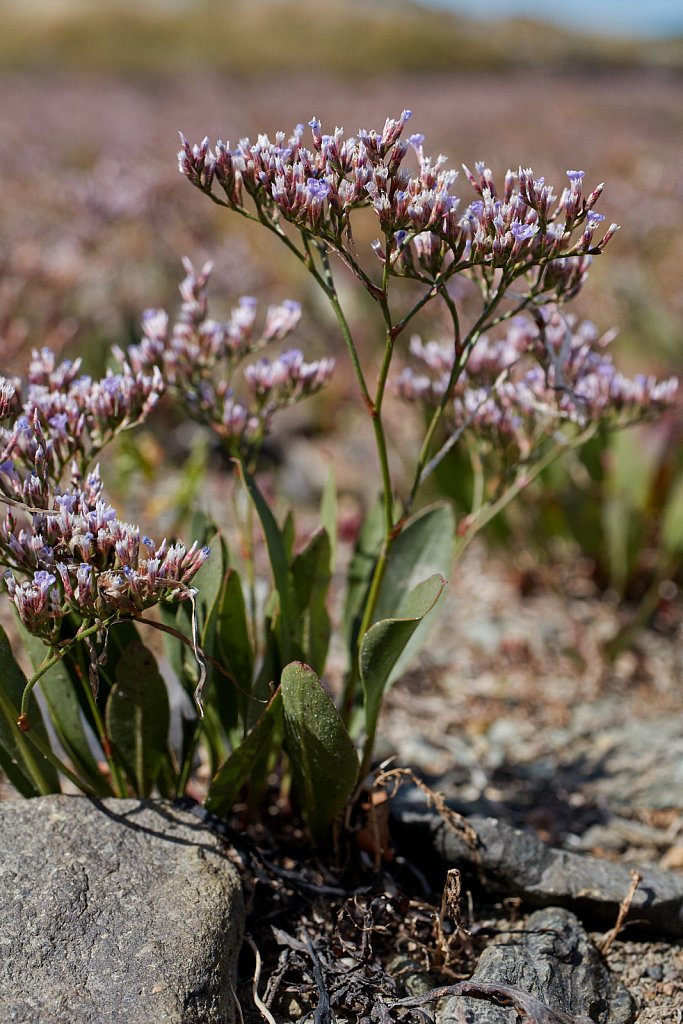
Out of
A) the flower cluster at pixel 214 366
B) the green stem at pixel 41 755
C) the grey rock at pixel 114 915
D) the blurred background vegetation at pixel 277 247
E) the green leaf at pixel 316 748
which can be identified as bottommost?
the grey rock at pixel 114 915

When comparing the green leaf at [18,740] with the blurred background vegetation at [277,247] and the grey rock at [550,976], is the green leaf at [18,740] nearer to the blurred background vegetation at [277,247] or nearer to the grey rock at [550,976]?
the grey rock at [550,976]

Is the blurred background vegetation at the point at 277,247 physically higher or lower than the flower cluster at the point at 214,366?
higher

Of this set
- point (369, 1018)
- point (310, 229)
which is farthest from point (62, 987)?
point (310, 229)

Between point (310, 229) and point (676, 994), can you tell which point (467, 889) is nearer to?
point (676, 994)

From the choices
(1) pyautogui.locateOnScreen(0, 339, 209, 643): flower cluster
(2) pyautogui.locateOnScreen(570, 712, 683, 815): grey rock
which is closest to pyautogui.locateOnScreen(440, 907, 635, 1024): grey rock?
(2) pyautogui.locateOnScreen(570, 712, 683, 815): grey rock

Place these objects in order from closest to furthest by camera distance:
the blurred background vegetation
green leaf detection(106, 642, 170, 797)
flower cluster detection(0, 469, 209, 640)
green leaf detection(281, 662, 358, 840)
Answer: flower cluster detection(0, 469, 209, 640)
green leaf detection(281, 662, 358, 840)
green leaf detection(106, 642, 170, 797)
the blurred background vegetation

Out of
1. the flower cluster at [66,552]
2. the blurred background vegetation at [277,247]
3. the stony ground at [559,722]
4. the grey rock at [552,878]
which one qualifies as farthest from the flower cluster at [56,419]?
the stony ground at [559,722]

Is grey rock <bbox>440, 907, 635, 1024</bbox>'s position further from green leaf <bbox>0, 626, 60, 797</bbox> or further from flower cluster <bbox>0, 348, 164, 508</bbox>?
flower cluster <bbox>0, 348, 164, 508</bbox>
